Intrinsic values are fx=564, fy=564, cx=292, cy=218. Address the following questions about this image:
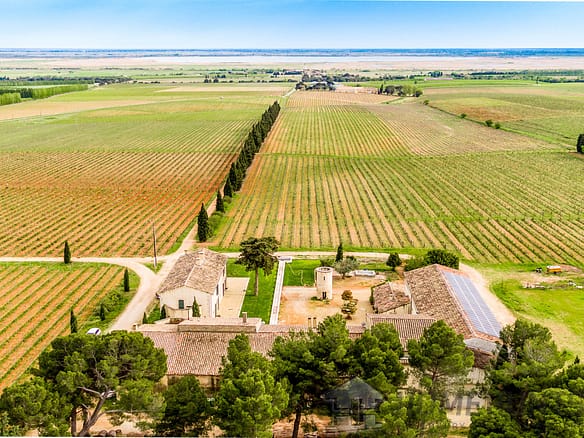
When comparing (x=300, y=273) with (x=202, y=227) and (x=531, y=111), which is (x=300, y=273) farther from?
(x=531, y=111)

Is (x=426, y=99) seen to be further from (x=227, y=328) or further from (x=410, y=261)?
(x=227, y=328)

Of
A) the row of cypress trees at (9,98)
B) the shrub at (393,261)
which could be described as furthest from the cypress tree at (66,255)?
the row of cypress trees at (9,98)

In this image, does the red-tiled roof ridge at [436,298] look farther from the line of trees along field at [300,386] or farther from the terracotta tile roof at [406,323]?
the line of trees along field at [300,386]

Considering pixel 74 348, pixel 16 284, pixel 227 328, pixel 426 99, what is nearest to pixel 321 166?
pixel 16 284

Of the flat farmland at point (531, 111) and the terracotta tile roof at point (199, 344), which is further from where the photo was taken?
the flat farmland at point (531, 111)

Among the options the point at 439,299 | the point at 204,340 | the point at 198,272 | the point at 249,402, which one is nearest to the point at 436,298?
the point at 439,299

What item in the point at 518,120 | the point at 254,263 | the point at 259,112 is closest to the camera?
the point at 254,263
